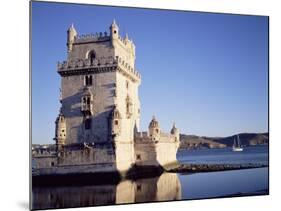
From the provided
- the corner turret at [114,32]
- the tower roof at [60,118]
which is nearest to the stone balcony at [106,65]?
the corner turret at [114,32]

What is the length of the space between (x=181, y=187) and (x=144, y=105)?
1.08 meters

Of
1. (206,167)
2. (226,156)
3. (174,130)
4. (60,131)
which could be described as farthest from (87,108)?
(226,156)

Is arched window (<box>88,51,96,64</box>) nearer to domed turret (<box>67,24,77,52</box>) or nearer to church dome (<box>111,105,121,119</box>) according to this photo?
domed turret (<box>67,24,77,52</box>)

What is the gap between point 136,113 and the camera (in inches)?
258

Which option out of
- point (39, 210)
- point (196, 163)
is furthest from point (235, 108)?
point (39, 210)

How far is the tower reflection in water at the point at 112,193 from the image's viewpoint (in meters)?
6.15

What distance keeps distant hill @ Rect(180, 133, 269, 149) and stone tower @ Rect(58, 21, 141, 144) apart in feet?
2.21

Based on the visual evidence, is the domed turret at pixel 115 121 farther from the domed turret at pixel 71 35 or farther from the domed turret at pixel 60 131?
the domed turret at pixel 71 35

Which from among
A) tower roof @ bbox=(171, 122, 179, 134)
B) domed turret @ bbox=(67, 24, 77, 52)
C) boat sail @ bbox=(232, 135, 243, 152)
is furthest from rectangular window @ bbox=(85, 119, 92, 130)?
boat sail @ bbox=(232, 135, 243, 152)

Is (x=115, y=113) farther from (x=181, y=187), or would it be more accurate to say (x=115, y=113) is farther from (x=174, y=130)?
(x=181, y=187)

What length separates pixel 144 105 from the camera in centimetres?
660

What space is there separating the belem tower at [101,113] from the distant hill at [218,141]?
0.66ft

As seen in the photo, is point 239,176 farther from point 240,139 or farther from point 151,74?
point 151,74

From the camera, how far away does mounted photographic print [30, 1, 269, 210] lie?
6.23 meters
